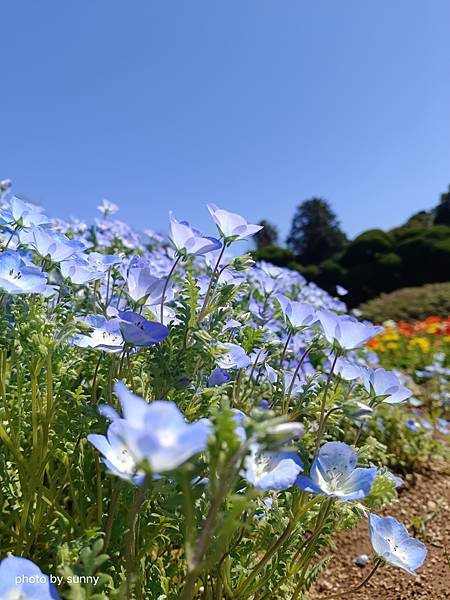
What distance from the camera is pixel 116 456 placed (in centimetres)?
96

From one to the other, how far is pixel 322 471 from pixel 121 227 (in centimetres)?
333

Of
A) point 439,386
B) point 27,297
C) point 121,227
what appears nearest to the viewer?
point 27,297

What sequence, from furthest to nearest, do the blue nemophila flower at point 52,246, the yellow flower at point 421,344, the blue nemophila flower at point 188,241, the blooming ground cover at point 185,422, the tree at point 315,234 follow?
the tree at point 315,234, the yellow flower at point 421,344, the blue nemophila flower at point 52,246, the blue nemophila flower at point 188,241, the blooming ground cover at point 185,422

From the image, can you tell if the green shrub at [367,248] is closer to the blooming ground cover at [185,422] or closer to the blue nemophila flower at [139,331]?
the blooming ground cover at [185,422]

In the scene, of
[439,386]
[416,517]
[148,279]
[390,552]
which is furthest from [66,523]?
[439,386]

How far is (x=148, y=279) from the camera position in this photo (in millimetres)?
1295

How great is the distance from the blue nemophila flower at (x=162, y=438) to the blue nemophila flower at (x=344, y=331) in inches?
22.5

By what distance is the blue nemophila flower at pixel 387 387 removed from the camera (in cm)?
127

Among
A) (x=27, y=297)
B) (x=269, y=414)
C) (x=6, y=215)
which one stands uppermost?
(x=6, y=215)

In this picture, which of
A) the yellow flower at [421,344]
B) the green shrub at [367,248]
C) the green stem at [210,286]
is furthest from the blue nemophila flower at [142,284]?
the green shrub at [367,248]

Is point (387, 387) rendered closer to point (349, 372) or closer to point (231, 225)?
point (349, 372)

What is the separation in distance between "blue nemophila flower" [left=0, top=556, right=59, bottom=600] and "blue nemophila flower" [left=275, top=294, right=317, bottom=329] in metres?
0.77

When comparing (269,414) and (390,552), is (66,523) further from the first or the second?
(390,552)

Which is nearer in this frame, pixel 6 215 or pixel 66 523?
pixel 66 523
